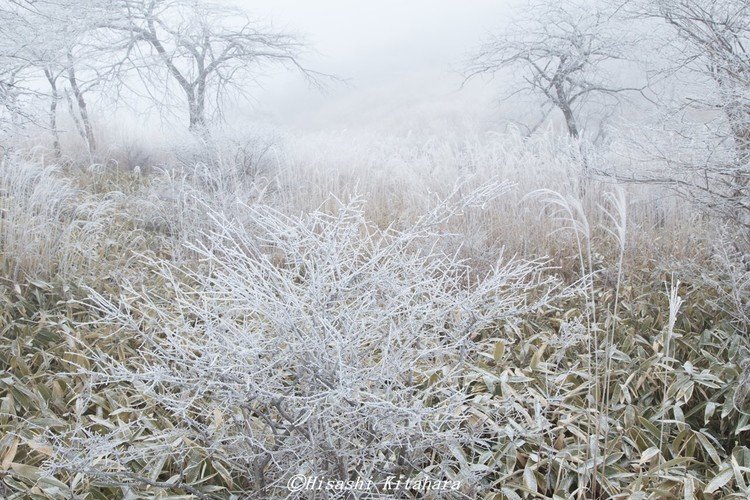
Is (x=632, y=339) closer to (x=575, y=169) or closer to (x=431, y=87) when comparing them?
(x=575, y=169)

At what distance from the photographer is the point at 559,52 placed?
8594 millimetres

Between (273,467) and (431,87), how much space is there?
Answer: 15.3 meters

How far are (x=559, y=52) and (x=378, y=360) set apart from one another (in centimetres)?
785

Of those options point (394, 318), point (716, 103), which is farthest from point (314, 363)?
point (716, 103)

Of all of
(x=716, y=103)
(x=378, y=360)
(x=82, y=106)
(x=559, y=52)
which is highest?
(x=559, y=52)

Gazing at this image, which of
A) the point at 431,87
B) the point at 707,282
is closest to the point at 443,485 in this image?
the point at 707,282

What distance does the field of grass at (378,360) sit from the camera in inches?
50.3

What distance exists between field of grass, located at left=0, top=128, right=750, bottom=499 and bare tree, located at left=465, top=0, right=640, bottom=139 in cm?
497

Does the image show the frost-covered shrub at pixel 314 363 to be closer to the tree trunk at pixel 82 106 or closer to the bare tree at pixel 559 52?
the tree trunk at pixel 82 106

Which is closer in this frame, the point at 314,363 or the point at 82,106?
the point at 314,363

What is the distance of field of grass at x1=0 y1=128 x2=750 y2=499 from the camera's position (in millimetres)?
1276

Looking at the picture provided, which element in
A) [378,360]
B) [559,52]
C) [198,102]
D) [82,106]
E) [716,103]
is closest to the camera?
[378,360]

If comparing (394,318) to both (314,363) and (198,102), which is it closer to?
(314,363)

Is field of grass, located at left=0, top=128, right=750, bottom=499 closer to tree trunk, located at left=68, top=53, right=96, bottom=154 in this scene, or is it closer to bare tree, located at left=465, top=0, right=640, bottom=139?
tree trunk, located at left=68, top=53, right=96, bottom=154
